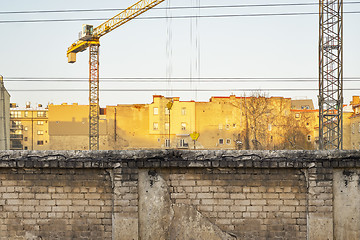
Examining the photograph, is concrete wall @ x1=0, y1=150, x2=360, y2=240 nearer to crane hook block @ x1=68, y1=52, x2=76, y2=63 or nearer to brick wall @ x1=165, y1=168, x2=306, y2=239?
brick wall @ x1=165, y1=168, x2=306, y2=239

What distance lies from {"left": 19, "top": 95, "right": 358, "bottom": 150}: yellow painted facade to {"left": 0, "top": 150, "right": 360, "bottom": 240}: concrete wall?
4849 centimetres

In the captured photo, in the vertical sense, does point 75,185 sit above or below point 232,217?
above

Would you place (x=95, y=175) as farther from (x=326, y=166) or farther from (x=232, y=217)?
(x=326, y=166)

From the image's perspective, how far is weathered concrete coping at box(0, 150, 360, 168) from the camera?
7.61m

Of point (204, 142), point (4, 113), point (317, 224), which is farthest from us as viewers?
point (204, 142)

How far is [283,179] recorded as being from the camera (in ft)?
25.4

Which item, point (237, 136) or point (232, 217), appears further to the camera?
point (237, 136)

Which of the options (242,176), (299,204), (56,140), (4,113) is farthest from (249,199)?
(56,140)

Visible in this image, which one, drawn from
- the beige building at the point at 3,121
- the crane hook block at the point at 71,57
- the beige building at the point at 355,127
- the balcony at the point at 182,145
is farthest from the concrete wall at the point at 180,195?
the crane hook block at the point at 71,57

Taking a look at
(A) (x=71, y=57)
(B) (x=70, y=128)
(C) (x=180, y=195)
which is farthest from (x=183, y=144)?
(C) (x=180, y=195)

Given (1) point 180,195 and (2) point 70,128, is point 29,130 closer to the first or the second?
(2) point 70,128

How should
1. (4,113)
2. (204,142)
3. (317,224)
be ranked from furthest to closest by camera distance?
(204,142) → (4,113) → (317,224)

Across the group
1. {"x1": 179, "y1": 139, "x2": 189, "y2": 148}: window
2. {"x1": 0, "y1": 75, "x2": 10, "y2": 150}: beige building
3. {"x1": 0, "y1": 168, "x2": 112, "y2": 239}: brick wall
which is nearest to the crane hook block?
{"x1": 179, "y1": 139, "x2": 189, "y2": 148}: window

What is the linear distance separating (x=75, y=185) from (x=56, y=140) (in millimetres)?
55520
